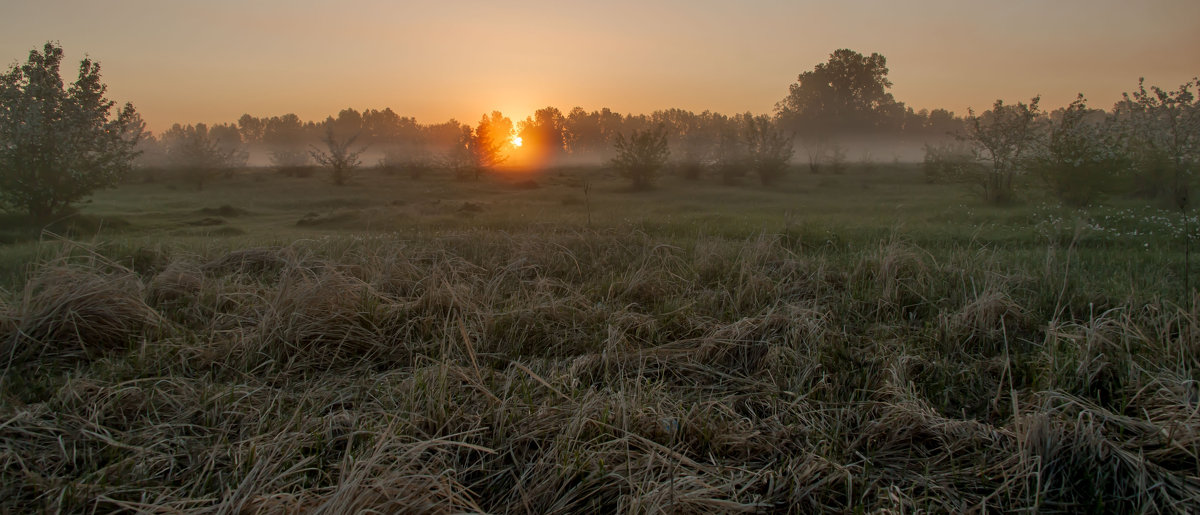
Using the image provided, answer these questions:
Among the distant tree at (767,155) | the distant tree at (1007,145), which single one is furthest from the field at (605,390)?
the distant tree at (767,155)

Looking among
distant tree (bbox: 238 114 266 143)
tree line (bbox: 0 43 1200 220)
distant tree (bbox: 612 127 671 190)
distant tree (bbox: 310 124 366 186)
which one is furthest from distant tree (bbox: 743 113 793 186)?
distant tree (bbox: 238 114 266 143)

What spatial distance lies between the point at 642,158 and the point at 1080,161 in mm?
15948

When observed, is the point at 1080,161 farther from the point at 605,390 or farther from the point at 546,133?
the point at 546,133

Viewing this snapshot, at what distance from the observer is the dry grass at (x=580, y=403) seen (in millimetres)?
2307

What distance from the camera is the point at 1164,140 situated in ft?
52.5

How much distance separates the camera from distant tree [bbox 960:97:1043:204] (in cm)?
1734

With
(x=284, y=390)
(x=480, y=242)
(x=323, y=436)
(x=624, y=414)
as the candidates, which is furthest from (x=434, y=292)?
(x=480, y=242)

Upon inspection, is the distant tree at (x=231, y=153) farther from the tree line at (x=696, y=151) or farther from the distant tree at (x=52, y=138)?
the distant tree at (x=52, y=138)

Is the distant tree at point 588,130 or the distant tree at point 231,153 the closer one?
the distant tree at point 231,153

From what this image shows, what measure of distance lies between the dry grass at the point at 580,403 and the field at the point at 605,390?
0.02 metres

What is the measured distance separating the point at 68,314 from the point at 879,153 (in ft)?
205

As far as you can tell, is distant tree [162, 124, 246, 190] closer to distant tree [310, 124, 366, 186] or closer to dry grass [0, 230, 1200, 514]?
distant tree [310, 124, 366, 186]

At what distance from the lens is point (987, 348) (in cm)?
408

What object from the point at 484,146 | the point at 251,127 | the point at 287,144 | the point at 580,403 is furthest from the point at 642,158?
the point at 251,127
